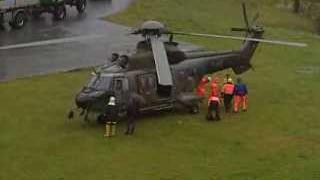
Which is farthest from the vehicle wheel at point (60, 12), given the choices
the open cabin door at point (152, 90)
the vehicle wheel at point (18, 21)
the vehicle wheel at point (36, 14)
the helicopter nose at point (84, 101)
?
the helicopter nose at point (84, 101)

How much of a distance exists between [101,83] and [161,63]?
2.35m

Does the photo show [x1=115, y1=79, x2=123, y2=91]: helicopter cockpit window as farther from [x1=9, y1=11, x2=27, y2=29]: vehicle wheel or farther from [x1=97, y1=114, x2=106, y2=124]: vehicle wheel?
[x1=9, y1=11, x2=27, y2=29]: vehicle wheel

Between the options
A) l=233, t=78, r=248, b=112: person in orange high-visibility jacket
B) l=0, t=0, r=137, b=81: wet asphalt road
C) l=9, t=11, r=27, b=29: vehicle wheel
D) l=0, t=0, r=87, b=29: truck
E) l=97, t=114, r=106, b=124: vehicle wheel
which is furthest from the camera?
l=9, t=11, r=27, b=29: vehicle wheel

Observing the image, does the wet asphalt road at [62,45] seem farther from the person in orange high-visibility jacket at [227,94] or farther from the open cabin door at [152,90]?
the person in orange high-visibility jacket at [227,94]

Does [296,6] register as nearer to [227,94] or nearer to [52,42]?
[52,42]

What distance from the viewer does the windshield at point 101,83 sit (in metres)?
20.1

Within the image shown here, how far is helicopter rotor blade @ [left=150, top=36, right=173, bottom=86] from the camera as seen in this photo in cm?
1842

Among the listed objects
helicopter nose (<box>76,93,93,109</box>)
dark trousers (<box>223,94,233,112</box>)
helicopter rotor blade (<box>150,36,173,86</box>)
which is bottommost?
dark trousers (<box>223,94,233,112</box>)

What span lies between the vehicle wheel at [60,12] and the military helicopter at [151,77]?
59.0ft

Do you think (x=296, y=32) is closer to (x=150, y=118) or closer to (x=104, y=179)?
(x=150, y=118)

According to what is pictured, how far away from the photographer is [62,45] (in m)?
33.4

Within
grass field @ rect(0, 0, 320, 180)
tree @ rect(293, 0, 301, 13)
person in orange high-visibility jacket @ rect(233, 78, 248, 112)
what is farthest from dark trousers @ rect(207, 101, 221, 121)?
tree @ rect(293, 0, 301, 13)

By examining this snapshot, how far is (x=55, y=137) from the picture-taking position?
19.6 m

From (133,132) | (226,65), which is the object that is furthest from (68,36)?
(133,132)
